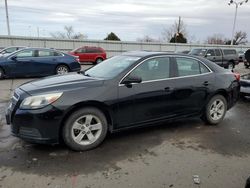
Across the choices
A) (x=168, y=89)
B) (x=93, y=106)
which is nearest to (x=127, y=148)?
(x=93, y=106)

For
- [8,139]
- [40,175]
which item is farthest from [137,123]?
[8,139]

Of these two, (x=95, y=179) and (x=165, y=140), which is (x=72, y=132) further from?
(x=165, y=140)

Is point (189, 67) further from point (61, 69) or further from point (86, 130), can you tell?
point (61, 69)

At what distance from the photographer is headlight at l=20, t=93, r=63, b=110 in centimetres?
448

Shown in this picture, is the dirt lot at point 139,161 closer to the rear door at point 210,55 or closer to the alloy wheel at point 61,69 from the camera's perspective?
the alloy wheel at point 61,69

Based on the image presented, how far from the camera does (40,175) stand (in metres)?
3.95

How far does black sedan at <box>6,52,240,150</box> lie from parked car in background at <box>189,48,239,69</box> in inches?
596

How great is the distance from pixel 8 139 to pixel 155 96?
106 inches

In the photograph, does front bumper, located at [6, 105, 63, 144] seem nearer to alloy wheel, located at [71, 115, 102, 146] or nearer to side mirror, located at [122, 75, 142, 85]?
alloy wheel, located at [71, 115, 102, 146]

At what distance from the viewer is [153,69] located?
5547mm

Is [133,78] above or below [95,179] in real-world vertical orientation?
above

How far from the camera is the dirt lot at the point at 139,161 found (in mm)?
3828

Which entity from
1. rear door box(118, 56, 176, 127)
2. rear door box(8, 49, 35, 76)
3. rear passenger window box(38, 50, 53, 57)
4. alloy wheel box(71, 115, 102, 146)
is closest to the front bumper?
alloy wheel box(71, 115, 102, 146)

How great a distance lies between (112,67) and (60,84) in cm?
117
